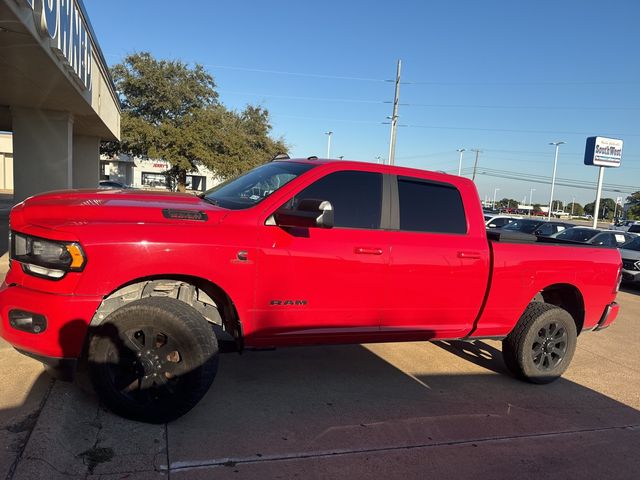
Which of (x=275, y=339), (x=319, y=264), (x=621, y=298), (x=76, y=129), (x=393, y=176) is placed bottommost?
(x=621, y=298)

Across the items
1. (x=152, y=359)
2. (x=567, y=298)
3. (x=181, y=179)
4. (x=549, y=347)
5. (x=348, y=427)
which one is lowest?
(x=348, y=427)

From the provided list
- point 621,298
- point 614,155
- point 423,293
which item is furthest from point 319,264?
point 614,155

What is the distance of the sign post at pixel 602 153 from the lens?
25859 mm

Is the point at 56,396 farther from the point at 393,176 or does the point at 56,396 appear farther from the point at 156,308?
the point at 393,176

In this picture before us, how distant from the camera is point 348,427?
379 cm

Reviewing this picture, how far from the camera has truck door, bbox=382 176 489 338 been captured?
13.8ft

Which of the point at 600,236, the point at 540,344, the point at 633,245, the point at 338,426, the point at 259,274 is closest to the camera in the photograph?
the point at 259,274

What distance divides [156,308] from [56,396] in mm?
1137

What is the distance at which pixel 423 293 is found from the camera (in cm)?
430

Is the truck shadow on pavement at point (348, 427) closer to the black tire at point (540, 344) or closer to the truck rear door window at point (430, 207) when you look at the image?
the black tire at point (540, 344)

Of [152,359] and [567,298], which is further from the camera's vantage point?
[567,298]

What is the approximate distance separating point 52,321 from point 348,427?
2.19 meters

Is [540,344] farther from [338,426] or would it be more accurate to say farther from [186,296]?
[186,296]

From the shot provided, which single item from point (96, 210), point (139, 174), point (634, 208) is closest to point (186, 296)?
point (96, 210)
